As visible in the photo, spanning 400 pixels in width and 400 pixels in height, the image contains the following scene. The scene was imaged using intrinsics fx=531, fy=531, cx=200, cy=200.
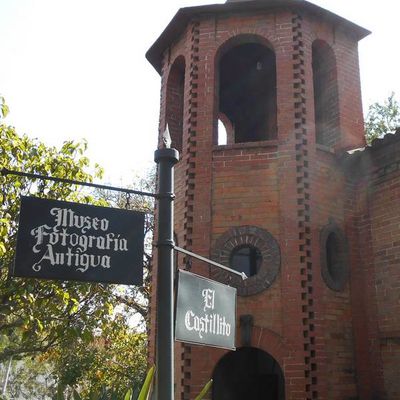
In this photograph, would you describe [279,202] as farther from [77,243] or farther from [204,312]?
[77,243]

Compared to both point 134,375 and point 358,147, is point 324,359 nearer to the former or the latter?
point 358,147

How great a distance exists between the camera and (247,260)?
9.02 m

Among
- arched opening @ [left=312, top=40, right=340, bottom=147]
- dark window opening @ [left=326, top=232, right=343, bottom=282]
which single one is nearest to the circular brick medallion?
dark window opening @ [left=326, top=232, right=343, bottom=282]

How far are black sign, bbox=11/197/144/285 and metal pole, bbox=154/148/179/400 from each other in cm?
18

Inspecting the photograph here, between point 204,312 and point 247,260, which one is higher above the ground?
point 247,260

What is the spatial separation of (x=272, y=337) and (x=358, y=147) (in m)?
4.07

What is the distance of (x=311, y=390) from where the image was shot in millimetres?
7812

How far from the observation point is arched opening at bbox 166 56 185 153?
36.0 ft

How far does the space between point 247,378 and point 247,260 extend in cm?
230

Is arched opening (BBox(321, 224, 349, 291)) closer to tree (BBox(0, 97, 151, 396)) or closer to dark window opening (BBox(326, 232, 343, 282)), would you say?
dark window opening (BBox(326, 232, 343, 282))

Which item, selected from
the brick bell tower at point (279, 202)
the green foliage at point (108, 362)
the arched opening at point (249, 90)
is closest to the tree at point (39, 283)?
the brick bell tower at point (279, 202)

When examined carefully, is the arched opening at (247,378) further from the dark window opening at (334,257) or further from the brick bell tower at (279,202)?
the dark window opening at (334,257)

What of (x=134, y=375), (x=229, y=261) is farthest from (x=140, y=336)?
(x=229, y=261)

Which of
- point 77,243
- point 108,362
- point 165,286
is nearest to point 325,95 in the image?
point 165,286
